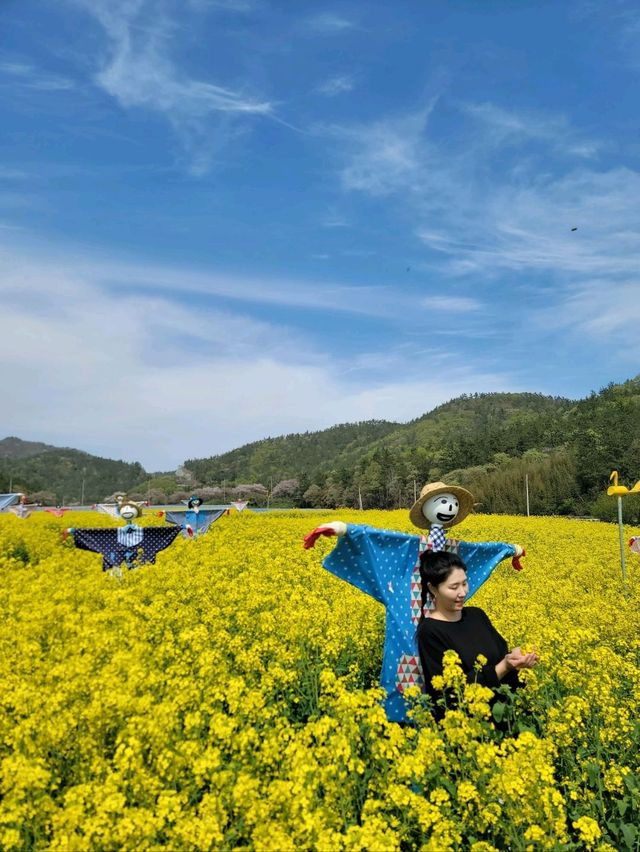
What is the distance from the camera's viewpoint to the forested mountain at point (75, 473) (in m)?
124

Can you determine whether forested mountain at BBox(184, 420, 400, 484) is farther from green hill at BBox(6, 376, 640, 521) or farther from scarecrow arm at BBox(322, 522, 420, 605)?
scarecrow arm at BBox(322, 522, 420, 605)

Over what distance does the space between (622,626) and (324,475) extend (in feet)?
227

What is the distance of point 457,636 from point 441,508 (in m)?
1.73

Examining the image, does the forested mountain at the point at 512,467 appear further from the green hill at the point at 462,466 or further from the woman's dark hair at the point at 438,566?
the woman's dark hair at the point at 438,566

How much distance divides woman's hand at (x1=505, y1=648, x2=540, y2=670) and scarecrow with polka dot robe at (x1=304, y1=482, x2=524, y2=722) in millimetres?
792

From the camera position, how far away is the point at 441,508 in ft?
19.2

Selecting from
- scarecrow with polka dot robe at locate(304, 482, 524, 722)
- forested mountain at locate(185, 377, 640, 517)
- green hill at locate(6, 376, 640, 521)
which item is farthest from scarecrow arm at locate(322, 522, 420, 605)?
forested mountain at locate(185, 377, 640, 517)

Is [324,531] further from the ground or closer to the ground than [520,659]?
further from the ground

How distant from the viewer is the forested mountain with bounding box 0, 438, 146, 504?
4897 inches

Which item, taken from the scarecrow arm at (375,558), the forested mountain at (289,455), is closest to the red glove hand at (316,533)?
the scarecrow arm at (375,558)

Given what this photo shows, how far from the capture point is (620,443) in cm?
3862

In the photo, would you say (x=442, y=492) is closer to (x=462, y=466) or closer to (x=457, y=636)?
(x=457, y=636)

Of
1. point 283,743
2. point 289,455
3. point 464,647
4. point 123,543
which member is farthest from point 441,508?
point 289,455

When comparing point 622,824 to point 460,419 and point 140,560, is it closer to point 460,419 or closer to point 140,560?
point 140,560
